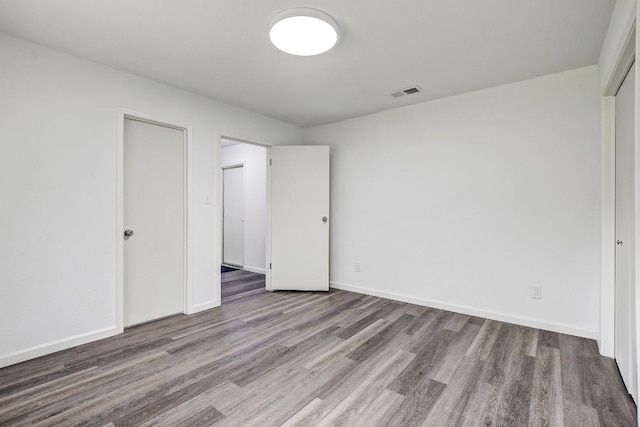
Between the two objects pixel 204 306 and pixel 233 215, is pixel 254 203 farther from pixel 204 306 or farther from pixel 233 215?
pixel 204 306

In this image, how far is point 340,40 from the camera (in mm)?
2258

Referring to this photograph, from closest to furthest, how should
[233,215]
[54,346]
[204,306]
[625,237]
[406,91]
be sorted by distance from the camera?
1. [625,237]
2. [54,346]
3. [406,91]
4. [204,306]
5. [233,215]

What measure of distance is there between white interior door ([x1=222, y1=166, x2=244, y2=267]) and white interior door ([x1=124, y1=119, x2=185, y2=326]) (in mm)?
2485

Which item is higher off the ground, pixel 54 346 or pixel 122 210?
pixel 122 210

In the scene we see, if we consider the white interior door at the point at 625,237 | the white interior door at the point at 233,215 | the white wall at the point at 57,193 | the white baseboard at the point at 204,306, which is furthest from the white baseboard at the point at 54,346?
the white interior door at the point at 625,237

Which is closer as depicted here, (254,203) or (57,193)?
(57,193)

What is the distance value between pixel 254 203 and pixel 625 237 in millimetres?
4753

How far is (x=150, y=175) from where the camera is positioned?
3070mm

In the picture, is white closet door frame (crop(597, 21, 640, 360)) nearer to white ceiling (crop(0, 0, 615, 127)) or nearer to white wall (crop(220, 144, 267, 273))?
white ceiling (crop(0, 0, 615, 127))

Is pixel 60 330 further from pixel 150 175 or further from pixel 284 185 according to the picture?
pixel 284 185

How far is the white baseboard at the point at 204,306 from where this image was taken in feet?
10.9

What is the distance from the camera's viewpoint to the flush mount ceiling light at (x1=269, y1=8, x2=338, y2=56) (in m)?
1.94

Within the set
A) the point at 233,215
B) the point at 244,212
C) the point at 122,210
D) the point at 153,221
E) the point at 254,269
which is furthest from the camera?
the point at 233,215

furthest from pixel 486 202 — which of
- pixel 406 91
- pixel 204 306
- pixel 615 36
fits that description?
pixel 204 306
